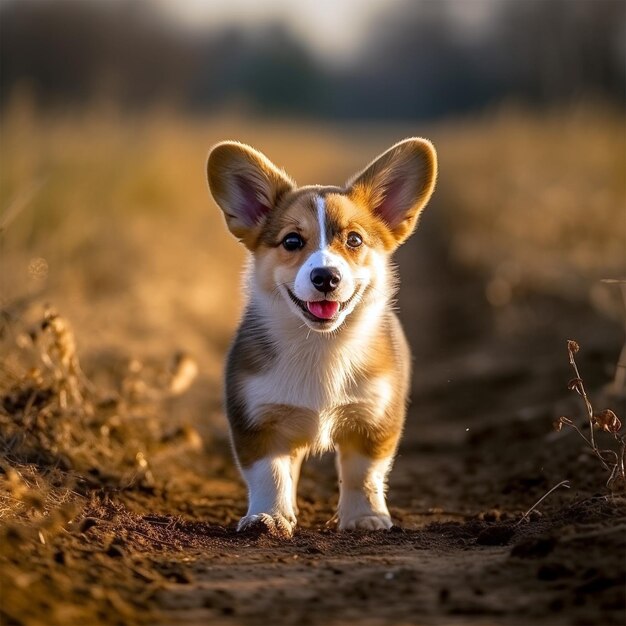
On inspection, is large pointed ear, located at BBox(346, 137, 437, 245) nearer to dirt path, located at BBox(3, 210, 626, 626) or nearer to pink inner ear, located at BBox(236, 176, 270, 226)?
pink inner ear, located at BBox(236, 176, 270, 226)

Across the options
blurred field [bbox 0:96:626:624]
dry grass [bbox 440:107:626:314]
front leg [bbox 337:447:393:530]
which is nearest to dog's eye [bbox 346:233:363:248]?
front leg [bbox 337:447:393:530]

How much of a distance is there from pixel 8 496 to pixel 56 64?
1558 centimetres

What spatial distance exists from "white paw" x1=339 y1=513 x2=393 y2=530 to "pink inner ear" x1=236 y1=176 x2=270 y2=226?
4.58ft

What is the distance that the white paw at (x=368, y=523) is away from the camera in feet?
14.8

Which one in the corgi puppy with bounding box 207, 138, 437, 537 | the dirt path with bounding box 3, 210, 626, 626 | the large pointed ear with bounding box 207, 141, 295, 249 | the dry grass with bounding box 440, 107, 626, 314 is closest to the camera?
the dirt path with bounding box 3, 210, 626, 626

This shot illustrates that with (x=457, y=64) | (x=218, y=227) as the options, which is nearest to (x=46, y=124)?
(x=218, y=227)

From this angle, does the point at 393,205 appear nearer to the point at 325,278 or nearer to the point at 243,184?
the point at 243,184

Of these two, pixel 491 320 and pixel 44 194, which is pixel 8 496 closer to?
pixel 44 194

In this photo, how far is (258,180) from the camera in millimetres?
4891

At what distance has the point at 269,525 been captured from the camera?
14.0ft

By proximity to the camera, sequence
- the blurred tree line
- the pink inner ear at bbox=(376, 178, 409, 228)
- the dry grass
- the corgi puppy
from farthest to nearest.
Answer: the blurred tree line < the dry grass < the pink inner ear at bbox=(376, 178, 409, 228) < the corgi puppy

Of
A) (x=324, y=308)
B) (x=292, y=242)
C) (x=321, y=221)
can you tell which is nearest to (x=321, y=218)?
(x=321, y=221)

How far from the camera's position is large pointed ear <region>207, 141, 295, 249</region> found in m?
4.87

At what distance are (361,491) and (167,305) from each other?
17.8 ft
